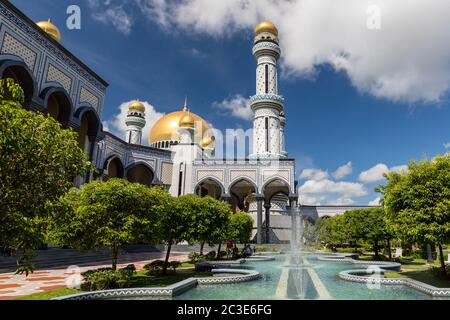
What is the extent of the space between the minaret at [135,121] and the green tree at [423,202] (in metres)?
42.0

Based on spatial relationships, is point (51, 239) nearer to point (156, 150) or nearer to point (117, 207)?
point (117, 207)

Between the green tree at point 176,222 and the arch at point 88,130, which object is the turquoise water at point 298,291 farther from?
the arch at point 88,130

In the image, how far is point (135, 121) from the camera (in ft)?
161

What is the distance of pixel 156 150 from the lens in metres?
38.7

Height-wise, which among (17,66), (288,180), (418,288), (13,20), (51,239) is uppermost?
(13,20)

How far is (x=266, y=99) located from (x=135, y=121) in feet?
68.7

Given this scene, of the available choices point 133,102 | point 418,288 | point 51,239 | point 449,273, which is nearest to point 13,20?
point 51,239

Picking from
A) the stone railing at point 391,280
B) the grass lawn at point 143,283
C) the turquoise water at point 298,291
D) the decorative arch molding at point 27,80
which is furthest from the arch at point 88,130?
the stone railing at point 391,280

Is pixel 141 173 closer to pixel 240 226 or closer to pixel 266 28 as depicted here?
pixel 240 226

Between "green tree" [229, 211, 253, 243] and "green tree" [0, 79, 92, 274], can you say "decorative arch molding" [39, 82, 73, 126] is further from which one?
"green tree" [0, 79, 92, 274]

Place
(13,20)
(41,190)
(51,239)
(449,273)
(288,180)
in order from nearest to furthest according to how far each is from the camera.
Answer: (41,190)
(51,239)
(449,273)
(13,20)
(288,180)

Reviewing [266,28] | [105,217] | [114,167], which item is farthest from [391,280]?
[266,28]

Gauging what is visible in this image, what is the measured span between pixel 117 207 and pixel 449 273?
41.2 ft
